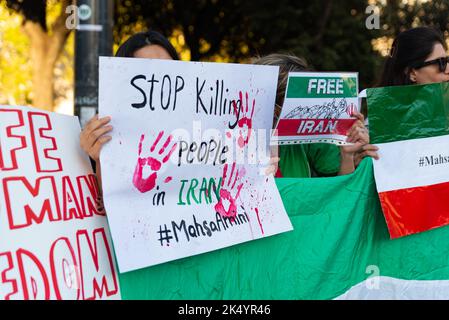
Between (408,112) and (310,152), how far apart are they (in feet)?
1.82

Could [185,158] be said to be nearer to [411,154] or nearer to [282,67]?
[282,67]

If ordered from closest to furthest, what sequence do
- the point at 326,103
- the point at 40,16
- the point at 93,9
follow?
1. the point at 326,103
2. the point at 93,9
3. the point at 40,16

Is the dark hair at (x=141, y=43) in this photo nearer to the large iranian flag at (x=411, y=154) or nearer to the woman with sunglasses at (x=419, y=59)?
the large iranian flag at (x=411, y=154)

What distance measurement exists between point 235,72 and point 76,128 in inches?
27.3

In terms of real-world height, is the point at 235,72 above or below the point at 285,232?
above

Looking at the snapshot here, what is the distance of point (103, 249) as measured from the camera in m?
2.64

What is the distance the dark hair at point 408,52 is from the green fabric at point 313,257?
96 centimetres

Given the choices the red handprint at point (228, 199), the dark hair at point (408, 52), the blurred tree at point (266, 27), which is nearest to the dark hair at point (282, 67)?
the red handprint at point (228, 199)

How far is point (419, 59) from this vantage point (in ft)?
13.0

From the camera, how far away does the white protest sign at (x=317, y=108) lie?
3.22 metres

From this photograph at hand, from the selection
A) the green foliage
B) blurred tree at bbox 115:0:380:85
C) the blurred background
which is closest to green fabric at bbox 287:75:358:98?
the blurred background

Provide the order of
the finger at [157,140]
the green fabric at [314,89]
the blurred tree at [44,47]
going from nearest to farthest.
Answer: the finger at [157,140] → the green fabric at [314,89] → the blurred tree at [44,47]
